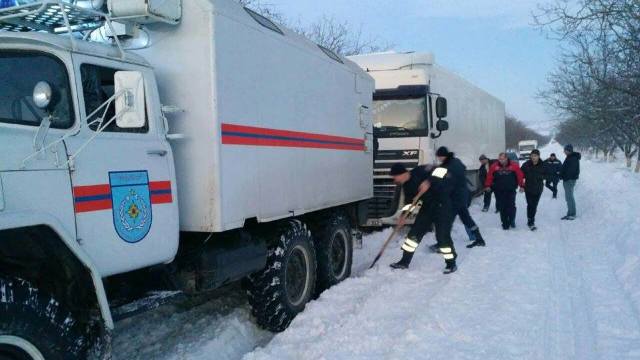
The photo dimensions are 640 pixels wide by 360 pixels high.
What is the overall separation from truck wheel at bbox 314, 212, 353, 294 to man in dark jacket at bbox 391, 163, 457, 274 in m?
0.74

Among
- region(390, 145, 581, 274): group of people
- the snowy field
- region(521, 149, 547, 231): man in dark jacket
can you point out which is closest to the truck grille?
region(390, 145, 581, 274): group of people

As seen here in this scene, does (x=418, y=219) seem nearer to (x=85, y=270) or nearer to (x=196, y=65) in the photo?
(x=196, y=65)

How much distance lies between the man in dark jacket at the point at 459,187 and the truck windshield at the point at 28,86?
594cm

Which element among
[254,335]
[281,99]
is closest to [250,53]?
[281,99]

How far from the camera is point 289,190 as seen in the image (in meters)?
5.55

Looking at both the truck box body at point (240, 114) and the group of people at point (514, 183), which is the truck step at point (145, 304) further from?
the group of people at point (514, 183)

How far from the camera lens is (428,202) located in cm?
775

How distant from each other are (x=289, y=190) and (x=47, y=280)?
269 cm

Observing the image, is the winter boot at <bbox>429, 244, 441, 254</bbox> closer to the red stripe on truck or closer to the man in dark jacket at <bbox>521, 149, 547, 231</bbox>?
the red stripe on truck

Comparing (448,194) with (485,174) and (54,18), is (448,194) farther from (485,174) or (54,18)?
(485,174)

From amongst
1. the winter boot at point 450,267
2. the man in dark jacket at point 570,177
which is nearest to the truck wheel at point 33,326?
the winter boot at point 450,267

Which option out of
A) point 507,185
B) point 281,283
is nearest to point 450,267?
point 281,283

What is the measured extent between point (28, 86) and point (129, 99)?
1.94 feet

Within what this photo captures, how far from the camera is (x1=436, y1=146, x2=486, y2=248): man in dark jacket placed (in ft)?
27.6
